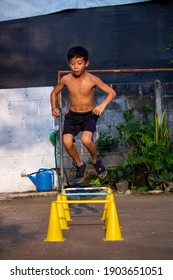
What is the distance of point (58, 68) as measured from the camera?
35.3 ft

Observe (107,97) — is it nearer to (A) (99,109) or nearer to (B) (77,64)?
(A) (99,109)

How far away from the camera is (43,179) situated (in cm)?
1031

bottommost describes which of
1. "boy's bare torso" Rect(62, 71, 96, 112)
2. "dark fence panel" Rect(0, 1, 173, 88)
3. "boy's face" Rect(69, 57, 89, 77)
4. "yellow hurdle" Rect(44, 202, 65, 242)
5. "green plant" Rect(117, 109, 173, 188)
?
"yellow hurdle" Rect(44, 202, 65, 242)

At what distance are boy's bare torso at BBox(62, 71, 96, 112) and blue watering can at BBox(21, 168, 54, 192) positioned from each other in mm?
2812

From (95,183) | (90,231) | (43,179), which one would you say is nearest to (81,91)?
(90,231)

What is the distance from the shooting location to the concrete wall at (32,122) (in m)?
10.5

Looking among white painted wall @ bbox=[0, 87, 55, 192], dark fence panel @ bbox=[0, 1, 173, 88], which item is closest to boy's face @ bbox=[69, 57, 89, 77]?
white painted wall @ bbox=[0, 87, 55, 192]

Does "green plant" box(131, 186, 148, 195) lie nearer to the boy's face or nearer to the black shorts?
the black shorts

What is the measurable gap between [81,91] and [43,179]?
117 inches

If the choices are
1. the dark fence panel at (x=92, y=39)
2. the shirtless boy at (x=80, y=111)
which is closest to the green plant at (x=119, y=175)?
the dark fence panel at (x=92, y=39)

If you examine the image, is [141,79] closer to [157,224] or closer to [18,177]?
[18,177]

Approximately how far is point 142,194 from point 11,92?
2.73m

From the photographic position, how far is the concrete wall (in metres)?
10.5

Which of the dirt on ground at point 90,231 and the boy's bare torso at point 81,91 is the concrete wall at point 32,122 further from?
the boy's bare torso at point 81,91
